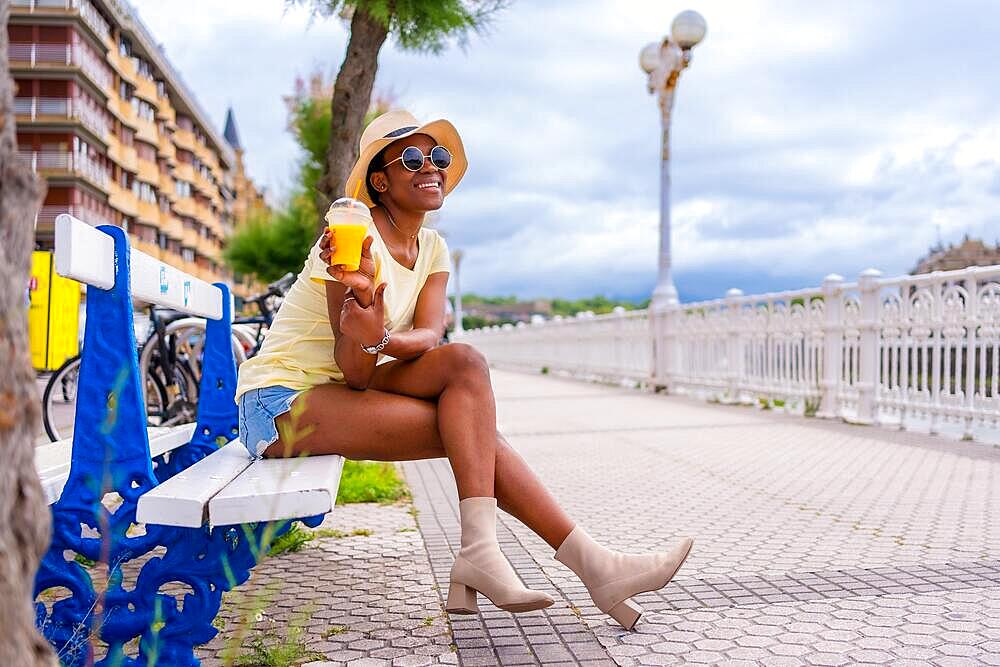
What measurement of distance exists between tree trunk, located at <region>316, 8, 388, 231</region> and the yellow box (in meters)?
2.88

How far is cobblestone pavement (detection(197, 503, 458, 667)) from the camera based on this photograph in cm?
274

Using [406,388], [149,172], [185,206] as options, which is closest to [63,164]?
[149,172]

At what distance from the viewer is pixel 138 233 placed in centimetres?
6206

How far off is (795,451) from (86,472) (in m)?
5.97

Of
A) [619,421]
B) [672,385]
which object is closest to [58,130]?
[672,385]

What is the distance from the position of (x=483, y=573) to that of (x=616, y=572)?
40cm

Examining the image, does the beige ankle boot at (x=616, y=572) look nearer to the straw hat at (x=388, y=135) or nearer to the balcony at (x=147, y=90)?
the straw hat at (x=388, y=135)

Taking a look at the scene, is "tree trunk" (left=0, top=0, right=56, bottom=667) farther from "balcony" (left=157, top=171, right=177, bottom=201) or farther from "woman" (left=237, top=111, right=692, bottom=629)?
"balcony" (left=157, top=171, right=177, bottom=201)

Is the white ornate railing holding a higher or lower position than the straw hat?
lower

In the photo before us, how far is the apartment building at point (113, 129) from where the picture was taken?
155 feet

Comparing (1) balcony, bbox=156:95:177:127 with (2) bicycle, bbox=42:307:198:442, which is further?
(1) balcony, bbox=156:95:177:127

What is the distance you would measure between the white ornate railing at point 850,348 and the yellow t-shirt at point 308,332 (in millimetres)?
5972

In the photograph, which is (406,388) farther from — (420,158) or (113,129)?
(113,129)

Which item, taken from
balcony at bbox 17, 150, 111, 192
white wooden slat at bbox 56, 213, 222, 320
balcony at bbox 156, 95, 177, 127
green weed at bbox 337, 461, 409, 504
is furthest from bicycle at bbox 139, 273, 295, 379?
balcony at bbox 156, 95, 177, 127
